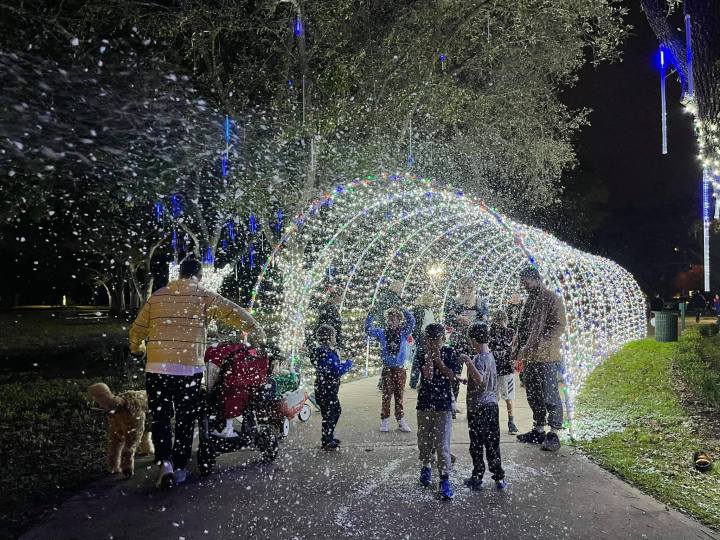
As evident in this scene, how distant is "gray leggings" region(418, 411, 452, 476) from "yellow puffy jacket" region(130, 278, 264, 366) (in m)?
1.68

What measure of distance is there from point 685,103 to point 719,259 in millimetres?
49404

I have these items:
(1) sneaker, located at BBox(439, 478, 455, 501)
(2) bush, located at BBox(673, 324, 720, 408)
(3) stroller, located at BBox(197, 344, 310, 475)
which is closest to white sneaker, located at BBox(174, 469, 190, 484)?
(3) stroller, located at BBox(197, 344, 310, 475)

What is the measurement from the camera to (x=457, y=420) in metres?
8.34

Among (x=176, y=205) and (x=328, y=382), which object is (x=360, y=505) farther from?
(x=176, y=205)

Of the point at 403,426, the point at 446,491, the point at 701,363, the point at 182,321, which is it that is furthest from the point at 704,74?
the point at 701,363

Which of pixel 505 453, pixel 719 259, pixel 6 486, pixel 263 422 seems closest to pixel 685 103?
pixel 505 453

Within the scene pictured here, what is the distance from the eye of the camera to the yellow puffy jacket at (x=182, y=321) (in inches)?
214

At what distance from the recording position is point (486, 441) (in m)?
5.45

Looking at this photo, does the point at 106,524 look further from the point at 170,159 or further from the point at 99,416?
the point at 170,159

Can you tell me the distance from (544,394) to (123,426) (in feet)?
15.0

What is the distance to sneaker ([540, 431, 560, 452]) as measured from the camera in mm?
6680

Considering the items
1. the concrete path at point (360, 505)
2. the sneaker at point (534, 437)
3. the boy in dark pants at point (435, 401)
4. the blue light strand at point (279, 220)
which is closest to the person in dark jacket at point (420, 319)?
the sneaker at point (534, 437)

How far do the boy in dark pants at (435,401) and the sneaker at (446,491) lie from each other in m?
0.19

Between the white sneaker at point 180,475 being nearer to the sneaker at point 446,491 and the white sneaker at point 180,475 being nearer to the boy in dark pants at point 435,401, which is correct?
the boy in dark pants at point 435,401
